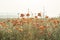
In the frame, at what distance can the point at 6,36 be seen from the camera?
562cm

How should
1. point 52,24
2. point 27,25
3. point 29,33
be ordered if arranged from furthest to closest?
point 52,24 < point 27,25 < point 29,33

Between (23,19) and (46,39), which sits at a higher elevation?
(23,19)

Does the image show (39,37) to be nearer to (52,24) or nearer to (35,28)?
(35,28)

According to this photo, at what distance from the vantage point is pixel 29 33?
18.2ft

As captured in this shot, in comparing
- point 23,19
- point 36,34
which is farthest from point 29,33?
point 23,19

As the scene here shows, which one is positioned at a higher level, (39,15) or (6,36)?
(39,15)

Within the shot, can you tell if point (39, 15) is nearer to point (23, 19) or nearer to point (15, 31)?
point (23, 19)

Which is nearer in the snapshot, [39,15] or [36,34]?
[36,34]

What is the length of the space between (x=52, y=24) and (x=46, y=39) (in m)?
0.70

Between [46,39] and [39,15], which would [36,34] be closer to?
[46,39]

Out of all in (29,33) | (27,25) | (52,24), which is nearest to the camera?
(29,33)

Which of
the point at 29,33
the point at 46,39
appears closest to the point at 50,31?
the point at 46,39

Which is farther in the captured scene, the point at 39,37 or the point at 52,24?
the point at 52,24

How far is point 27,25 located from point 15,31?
352mm
